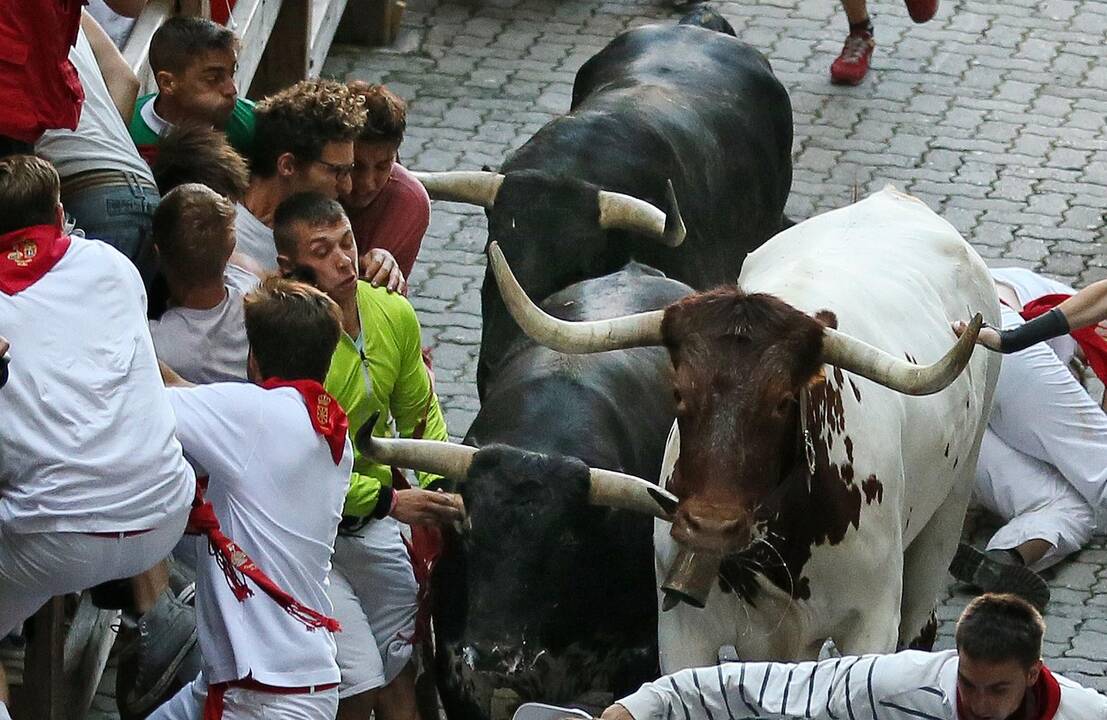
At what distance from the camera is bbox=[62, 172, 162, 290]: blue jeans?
20.5 feet

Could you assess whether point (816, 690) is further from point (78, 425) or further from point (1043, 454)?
point (1043, 454)

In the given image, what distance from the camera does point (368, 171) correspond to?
281 inches

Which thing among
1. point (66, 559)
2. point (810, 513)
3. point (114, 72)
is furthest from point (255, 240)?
point (810, 513)

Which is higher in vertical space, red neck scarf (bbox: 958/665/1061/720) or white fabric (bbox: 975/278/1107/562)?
red neck scarf (bbox: 958/665/1061/720)

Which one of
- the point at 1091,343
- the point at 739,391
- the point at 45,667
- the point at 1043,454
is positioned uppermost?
the point at 739,391

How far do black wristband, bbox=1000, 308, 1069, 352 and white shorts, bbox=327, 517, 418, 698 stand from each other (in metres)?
2.09

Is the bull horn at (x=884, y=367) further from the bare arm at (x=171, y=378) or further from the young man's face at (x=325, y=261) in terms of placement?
the bare arm at (x=171, y=378)

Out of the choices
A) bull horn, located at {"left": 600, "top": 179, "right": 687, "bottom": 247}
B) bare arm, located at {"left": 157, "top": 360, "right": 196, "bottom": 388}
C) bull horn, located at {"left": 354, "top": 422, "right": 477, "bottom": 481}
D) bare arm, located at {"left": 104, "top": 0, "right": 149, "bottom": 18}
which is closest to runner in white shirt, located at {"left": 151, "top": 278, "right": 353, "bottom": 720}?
bare arm, located at {"left": 157, "top": 360, "right": 196, "bottom": 388}

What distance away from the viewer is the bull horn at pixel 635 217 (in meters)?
7.39

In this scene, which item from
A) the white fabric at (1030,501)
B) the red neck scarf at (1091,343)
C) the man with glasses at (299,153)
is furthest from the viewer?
the red neck scarf at (1091,343)

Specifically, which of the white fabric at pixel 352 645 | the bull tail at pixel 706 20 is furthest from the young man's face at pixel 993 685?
the bull tail at pixel 706 20

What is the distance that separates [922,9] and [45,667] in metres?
8.50

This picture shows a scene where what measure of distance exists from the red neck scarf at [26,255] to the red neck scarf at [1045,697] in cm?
244

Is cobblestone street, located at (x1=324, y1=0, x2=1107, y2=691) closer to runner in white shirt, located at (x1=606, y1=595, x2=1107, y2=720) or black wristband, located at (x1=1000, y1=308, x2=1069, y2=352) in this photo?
black wristband, located at (x1=1000, y1=308, x2=1069, y2=352)
